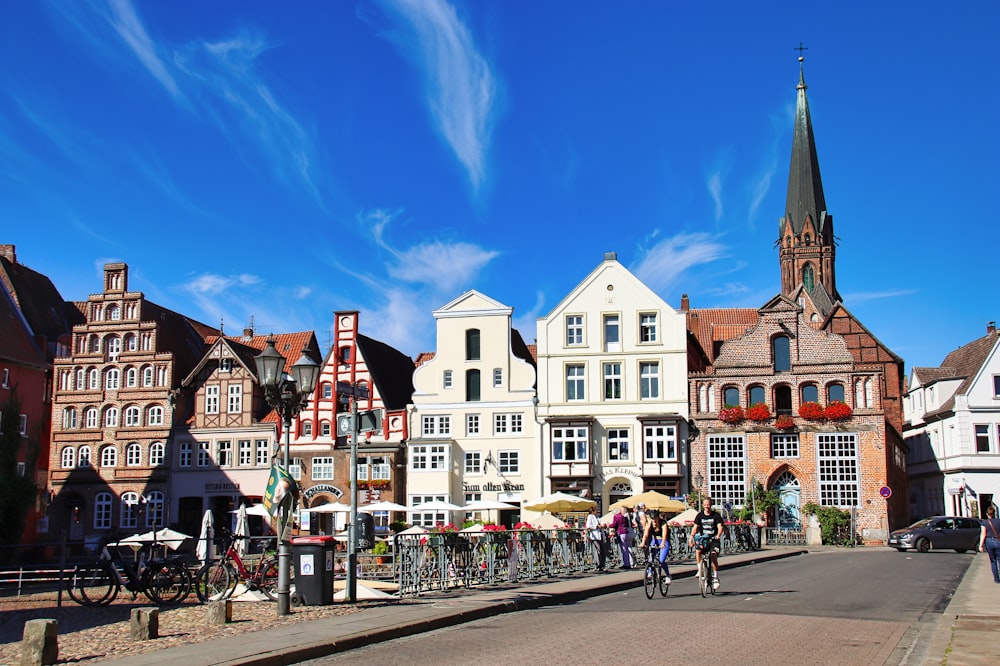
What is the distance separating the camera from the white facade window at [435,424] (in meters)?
51.2

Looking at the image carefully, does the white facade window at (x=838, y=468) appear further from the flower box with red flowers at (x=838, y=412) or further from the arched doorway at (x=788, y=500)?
the arched doorway at (x=788, y=500)

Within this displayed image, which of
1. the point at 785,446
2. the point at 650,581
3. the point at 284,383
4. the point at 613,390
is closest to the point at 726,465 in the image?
the point at 785,446

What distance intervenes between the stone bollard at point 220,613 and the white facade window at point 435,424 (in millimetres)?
35524

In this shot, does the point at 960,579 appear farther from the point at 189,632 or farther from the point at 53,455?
the point at 53,455

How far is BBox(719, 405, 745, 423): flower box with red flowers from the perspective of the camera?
4941 cm

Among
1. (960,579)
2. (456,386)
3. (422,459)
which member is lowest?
(960,579)

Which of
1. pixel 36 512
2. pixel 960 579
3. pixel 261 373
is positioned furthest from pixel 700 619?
pixel 36 512

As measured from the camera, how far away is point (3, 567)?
22594 mm

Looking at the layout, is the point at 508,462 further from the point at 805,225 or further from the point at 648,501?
the point at 805,225

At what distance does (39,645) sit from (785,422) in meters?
42.0

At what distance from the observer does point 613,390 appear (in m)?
50.2

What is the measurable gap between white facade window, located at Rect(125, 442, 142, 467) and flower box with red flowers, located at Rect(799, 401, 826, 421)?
110 feet

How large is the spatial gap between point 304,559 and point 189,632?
3038 mm

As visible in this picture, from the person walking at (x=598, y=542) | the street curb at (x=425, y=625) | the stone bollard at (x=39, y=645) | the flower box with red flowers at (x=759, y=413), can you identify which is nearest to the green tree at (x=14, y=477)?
the person walking at (x=598, y=542)
